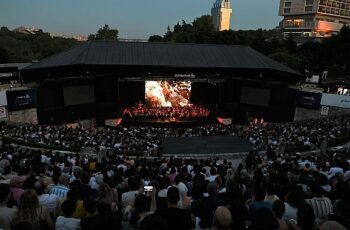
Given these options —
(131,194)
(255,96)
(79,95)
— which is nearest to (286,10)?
(255,96)

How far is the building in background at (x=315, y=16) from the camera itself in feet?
363

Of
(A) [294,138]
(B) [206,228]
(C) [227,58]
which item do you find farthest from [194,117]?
(B) [206,228]

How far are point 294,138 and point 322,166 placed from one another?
13574mm

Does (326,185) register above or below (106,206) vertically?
below

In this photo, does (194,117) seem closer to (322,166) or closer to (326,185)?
(322,166)

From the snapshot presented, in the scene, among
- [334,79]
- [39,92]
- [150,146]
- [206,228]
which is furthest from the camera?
[334,79]

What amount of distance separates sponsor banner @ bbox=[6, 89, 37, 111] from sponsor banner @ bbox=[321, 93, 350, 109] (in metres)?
27.0

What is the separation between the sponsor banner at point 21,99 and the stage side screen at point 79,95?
162 inches

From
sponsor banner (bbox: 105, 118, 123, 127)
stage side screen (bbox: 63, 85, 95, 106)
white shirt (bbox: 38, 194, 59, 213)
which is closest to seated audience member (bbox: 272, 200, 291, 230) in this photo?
white shirt (bbox: 38, 194, 59, 213)

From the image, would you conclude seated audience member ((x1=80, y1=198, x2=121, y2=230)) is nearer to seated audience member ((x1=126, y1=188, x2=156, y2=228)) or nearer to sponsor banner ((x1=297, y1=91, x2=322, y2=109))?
seated audience member ((x1=126, y1=188, x2=156, y2=228))

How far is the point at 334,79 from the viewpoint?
48.5 m

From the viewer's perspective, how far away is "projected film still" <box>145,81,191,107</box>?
37.7m

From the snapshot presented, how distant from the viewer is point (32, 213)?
4500mm

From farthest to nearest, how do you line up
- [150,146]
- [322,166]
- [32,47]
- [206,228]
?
[32,47], [150,146], [322,166], [206,228]
